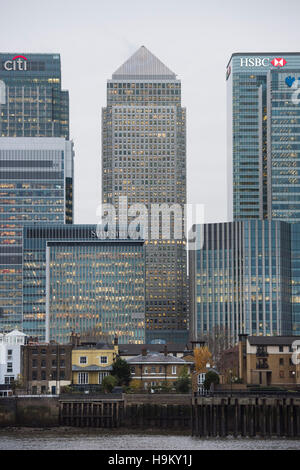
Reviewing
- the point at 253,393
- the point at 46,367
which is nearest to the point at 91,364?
the point at 46,367

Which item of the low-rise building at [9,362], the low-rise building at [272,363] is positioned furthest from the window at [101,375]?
the low-rise building at [272,363]

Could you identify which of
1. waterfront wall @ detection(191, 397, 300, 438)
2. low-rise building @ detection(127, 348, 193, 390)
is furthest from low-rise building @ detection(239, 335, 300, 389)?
waterfront wall @ detection(191, 397, 300, 438)

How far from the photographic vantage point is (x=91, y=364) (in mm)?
161750

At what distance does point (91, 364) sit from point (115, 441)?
44934mm

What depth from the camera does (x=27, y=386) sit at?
158125 millimetres

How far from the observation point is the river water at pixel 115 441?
110 m

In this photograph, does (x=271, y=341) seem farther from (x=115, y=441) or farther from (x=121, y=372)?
(x=115, y=441)

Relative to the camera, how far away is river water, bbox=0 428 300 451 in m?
110

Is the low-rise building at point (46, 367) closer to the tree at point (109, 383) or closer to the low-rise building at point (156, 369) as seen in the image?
the low-rise building at point (156, 369)

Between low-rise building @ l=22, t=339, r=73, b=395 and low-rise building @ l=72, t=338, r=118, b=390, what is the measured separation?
1.90 m

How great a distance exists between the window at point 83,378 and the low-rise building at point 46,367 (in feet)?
6.52

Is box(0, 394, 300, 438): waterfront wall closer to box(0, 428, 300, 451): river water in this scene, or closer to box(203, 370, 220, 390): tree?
box(0, 428, 300, 451): river water
